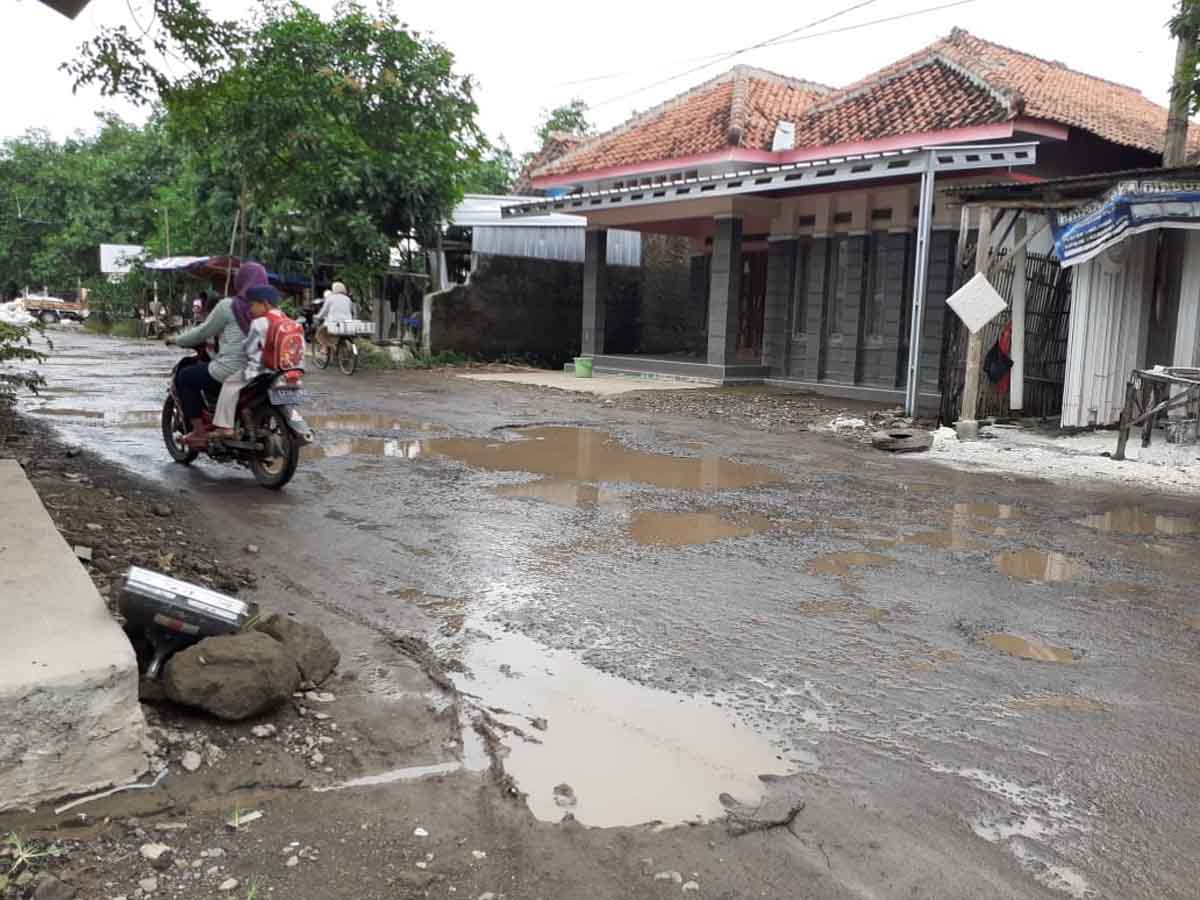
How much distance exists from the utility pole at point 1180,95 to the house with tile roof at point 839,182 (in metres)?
1.53

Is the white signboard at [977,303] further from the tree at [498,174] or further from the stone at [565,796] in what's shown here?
the tree at [498,174]

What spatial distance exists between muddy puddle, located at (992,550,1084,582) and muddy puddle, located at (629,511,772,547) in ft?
5.03

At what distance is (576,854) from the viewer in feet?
9.16

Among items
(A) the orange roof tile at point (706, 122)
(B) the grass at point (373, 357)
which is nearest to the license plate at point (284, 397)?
(A) the orange roof tile at point (706, 122)

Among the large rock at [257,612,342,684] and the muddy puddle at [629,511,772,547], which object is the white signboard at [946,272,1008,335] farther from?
the large rock at [257,612,342,684]

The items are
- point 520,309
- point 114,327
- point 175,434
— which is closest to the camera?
point 175,434

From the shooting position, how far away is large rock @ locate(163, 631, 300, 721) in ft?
11.0

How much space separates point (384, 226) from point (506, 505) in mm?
15833

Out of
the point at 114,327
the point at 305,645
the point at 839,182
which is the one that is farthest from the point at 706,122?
the point at 114,327

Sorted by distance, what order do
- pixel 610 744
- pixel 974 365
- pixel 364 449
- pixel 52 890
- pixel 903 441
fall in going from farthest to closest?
pixel 974 365, pixel 903 441, pixel 364 449, pixel 610 744, pixel 52 890

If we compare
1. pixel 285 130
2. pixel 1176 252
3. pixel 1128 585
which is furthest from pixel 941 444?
pixel 285 130

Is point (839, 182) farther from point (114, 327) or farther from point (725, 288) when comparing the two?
point (114, 327)

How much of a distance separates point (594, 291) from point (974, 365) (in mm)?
10999

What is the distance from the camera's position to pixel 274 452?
7664mm
